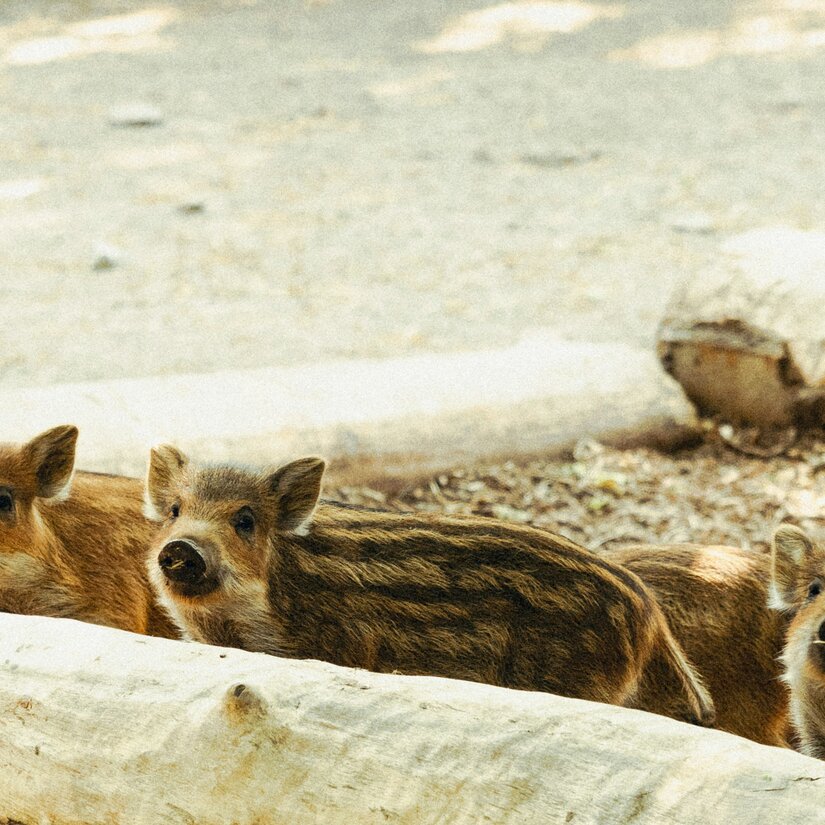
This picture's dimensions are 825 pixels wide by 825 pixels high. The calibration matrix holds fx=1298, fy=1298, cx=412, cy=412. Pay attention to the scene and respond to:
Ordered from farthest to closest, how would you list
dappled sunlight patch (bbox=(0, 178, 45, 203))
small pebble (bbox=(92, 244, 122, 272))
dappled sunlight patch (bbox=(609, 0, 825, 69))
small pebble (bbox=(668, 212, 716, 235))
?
1. dappled sunlight patch (bbox=(609, 0, 825, 69))
2. dappled sunlight patch (bbox=(0, 178, 45, 203))
3. small pebble (bbox=(668, 212, 716, 235))
4. small pebble (bbox=(92, 244, 122, 272))

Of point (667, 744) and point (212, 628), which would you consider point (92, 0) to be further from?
point (667, 744)

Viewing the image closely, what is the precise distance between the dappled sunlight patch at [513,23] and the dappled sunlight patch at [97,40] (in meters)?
3.07

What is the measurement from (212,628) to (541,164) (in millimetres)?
7721

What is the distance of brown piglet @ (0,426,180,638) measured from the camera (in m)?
3.85

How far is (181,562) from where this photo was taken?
3.54 metres

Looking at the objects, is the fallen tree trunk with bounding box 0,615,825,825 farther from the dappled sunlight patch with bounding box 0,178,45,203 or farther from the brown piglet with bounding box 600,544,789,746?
the dappled sunlight patch with bounding box 0,178,45,203

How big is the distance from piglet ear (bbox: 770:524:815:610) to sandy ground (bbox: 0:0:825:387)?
8.79ft

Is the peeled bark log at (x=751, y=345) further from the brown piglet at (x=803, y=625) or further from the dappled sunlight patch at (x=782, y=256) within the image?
the brown piglet at (x=803, y=625)

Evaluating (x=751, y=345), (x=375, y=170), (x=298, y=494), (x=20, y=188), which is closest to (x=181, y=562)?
(x=298, y=494)

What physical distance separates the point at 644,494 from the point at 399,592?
2.26 meters

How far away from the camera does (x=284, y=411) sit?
5531 mm

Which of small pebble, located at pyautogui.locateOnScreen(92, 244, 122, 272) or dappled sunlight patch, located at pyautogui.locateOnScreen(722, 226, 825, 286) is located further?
small pebble, located at pyautogui.locateOnScreen(92, 244, 122, 272)

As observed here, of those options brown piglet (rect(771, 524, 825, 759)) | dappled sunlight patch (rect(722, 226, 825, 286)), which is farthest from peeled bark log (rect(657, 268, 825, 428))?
brown piglet (rect(771, 524, 825, 759))

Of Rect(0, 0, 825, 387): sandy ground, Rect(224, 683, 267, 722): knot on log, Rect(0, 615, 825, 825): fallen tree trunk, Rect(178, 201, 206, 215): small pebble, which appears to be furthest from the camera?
Rect(178, 201, 206, 215): small pebble
